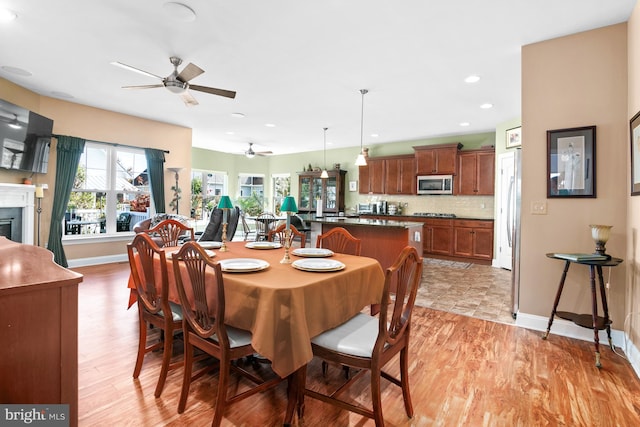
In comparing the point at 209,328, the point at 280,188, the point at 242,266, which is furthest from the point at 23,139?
the point at 280,188

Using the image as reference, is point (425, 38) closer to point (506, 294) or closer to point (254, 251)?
point (254, 251)

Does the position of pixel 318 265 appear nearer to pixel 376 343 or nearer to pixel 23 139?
pixel 376 343

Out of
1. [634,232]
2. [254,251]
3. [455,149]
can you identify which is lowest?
[254,251]

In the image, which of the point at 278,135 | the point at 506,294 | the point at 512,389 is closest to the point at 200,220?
the point at 278,135

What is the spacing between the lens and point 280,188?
10141 mm

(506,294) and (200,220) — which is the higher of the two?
(200,220)

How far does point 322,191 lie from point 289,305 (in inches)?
282

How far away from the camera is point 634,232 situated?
2.43m

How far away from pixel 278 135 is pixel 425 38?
185 inches

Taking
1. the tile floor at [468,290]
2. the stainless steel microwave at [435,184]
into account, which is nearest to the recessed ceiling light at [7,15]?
the tile floor at [468,290]

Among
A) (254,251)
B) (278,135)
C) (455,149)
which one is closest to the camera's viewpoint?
(254,251)

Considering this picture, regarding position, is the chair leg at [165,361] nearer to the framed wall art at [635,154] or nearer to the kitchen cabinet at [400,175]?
the framed wall art at [635,154]

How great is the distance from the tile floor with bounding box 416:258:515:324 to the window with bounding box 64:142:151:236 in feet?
17.6

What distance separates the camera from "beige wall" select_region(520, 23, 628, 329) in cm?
267
